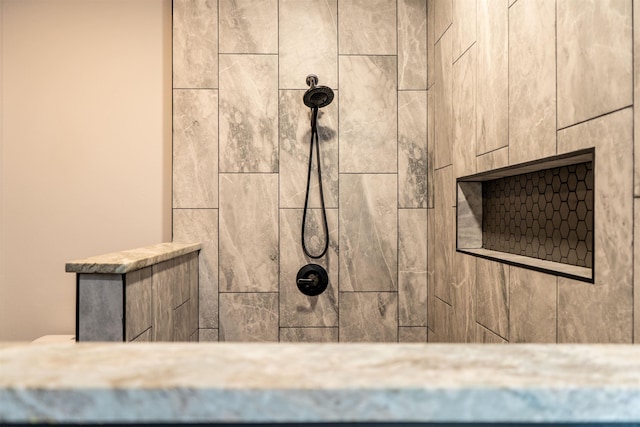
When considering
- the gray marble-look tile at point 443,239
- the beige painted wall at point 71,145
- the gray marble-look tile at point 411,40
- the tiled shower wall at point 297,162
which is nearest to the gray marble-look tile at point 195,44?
the tiled shower wall at point 297,162

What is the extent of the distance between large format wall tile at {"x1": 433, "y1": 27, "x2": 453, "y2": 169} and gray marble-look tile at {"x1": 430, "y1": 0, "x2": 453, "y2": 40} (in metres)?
0.05

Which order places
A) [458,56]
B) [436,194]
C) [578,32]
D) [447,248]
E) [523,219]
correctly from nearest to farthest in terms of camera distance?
[578,32] → [523,219] → [458,56] → [447,248] → [436,194]

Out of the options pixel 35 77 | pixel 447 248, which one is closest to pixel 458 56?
pixel 447 248

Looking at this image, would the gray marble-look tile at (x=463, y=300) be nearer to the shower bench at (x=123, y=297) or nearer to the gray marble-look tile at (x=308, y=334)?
the gray marble-look tile at (x=308, y=334)

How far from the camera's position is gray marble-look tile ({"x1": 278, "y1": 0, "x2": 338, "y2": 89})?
258 centimetres

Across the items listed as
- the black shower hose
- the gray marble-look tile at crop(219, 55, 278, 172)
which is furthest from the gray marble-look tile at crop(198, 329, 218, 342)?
the gray marble-look tile at crop(219, 55, 278, 172)

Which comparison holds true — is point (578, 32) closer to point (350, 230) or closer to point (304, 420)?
point (304, 420)

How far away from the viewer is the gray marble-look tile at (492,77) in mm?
1632

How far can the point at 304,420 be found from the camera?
489 millimetres

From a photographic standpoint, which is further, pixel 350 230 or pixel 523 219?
pixel 350 230

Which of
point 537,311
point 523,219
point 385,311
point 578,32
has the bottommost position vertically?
point 385,311

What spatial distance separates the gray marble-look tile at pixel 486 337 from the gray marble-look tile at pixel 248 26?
1.88 m

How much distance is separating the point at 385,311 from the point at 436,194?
754 millimetres

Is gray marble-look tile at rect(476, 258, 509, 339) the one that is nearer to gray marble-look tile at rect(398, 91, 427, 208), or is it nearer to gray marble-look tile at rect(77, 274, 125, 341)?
gray marble-look tile at rect(398, 91, 427, 208)
